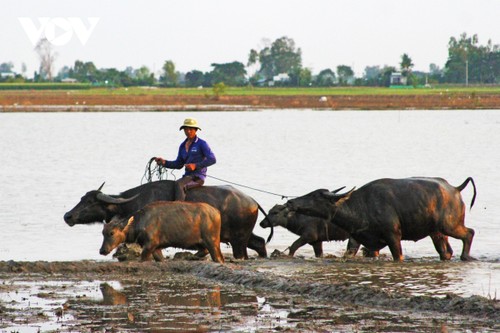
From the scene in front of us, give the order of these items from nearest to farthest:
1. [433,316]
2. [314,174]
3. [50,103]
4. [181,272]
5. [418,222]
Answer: [433,316]
[181,272]
[418,222]
[314,174]
[50,103]

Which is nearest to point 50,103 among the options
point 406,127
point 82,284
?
point 406,127

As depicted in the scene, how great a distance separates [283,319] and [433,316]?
53.1 inches

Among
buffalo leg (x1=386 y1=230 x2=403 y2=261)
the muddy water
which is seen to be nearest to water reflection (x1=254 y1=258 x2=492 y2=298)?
the muddy water

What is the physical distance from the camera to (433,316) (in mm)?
9070

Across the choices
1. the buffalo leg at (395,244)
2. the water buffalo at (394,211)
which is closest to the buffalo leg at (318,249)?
the water buffalo at (394,211)

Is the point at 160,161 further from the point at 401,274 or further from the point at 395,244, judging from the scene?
the point at 401,274

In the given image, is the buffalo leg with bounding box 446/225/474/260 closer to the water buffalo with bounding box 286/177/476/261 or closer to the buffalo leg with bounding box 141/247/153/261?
the water buffalo with bounding box 286/177/476/261

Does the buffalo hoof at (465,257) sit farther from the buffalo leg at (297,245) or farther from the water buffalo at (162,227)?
the water buffalo at (162,227)

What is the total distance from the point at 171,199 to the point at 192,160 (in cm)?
61

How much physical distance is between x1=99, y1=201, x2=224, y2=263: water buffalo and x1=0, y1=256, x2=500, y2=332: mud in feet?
0.86

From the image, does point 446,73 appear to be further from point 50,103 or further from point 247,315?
point 247,315

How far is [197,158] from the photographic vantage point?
13.8 meters

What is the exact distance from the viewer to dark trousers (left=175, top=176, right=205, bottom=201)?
13.6m

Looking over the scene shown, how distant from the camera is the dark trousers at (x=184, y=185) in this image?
→ 1358 centimetres
